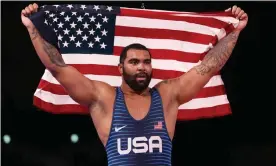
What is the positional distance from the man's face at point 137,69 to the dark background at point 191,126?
316cm

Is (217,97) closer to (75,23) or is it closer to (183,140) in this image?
(75,23)

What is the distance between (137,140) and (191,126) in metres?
3.61

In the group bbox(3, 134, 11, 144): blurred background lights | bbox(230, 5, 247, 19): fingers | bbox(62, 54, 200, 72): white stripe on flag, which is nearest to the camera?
bbox(230, 5, 247, 19): fingers

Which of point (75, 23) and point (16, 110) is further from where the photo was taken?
point (16, 110)

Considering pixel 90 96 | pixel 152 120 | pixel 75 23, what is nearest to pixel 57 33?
pixel 75 23

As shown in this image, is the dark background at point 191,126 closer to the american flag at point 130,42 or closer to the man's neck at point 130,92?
the american flag at point 130,42

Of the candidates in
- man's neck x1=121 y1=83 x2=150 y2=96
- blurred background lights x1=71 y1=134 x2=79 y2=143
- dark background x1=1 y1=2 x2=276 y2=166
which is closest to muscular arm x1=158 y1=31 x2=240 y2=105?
man's neck x1=121 y1=83 x2=150 y2=96

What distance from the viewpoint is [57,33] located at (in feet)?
14.4

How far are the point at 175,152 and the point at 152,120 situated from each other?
3411 millimetres

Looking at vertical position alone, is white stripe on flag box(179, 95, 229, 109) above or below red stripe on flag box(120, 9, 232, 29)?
below

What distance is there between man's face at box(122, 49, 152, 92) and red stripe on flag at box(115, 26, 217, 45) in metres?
0.76

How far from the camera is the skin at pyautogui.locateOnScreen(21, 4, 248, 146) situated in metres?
3.71

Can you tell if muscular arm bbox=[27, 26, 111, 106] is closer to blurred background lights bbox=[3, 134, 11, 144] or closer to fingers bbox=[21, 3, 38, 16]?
fingers bbox=[21, 3, 38, 16]

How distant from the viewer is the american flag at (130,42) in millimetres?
4414
